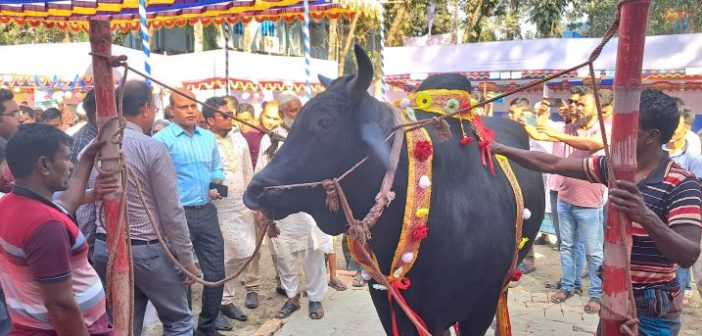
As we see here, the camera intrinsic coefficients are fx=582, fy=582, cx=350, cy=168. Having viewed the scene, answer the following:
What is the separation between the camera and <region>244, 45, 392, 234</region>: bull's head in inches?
92.9

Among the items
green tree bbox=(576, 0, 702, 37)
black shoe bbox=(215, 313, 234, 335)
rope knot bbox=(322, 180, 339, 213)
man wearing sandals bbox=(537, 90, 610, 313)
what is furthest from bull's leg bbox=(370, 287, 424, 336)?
green tree bbox=(576, 0, 702, 37)

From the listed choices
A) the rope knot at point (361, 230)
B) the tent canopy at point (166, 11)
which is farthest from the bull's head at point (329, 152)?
the tent canopy at point (166, 11)

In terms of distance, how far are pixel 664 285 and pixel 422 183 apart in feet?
3.37

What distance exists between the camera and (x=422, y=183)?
2438 millimetres

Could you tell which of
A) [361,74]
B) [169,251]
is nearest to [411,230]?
[361,74]

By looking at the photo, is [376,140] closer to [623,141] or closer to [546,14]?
[623,141]

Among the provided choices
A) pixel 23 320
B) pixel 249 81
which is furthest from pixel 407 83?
pixel 23 320

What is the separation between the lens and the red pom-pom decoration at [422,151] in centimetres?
246

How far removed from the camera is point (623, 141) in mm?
1680

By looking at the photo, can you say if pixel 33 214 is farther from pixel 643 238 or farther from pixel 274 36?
pixel 274 36

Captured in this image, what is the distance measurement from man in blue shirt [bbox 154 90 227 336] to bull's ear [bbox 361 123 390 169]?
2.09 metres

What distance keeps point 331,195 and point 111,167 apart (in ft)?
2.74

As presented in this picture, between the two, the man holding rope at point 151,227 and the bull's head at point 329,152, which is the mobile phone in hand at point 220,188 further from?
the bull's head at point 329,152

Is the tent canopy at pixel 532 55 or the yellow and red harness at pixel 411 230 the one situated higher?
the tent canopy at pixel 532 55
